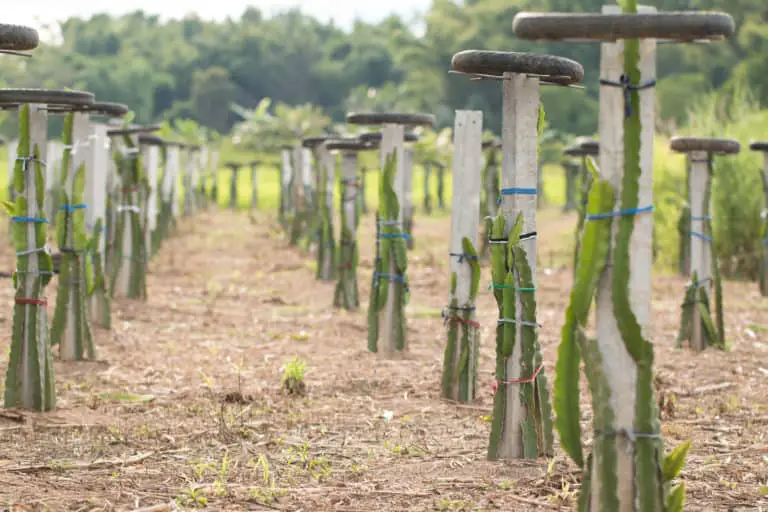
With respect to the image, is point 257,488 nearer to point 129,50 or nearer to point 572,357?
point 572,357

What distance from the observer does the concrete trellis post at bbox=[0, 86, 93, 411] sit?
17.8 ft

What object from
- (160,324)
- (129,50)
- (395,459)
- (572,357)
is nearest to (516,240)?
(395,459)

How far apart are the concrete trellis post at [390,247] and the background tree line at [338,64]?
21120 millimetres

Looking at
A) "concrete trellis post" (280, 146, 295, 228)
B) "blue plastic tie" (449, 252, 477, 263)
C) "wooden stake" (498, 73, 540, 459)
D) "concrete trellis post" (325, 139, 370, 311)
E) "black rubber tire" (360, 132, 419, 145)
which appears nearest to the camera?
"wooden stake" (498, 73, 540, 459)

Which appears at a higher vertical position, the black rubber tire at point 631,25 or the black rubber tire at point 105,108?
the black rubber tire at point 631,25

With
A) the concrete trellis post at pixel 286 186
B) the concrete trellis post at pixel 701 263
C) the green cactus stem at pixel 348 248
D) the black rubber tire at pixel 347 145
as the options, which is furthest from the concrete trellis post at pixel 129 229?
the concrete trellis post at pixel 286 186

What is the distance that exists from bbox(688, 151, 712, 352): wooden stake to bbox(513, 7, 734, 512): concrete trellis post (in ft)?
A: 14.8

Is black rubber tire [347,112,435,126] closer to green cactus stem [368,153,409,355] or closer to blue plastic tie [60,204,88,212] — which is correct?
green cactus stem [368,153,409,355]

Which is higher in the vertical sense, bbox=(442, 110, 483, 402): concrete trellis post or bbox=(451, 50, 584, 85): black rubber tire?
bbox=(451, 50, 584, 85): black rubber tire

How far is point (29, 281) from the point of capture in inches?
214

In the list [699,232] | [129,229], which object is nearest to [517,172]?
[699,232]

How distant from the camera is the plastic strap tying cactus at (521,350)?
4.58 m

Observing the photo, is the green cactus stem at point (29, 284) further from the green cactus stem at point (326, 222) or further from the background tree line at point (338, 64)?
the background tree line at point (338, 64)

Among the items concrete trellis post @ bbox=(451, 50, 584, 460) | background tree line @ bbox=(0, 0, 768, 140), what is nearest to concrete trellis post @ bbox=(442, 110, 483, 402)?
concrete trellis post @ bbox=(451, 50, 584, 460)
